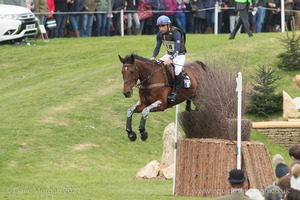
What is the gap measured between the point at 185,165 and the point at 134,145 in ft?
28.9

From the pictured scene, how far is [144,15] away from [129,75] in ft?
76.7

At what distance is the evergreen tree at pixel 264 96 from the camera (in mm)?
37688

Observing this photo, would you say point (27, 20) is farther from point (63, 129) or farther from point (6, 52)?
point (63, 129)

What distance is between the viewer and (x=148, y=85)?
87.0ft

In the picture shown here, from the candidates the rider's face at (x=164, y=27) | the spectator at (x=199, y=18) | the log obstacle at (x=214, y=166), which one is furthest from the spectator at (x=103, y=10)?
the log obstacle at (x=214, y=166)

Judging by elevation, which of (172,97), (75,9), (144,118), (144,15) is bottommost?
(144,15)

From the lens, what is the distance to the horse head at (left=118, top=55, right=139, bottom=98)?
25688mm

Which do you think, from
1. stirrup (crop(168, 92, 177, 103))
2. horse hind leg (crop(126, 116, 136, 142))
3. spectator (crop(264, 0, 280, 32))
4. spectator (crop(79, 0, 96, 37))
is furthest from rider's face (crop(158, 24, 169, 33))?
spectator (crop(264, 0, 280, 32))

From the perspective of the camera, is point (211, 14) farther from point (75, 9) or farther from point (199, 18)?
point (75, 9)

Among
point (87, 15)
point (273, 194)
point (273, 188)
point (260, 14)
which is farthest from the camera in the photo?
point (260, 14)

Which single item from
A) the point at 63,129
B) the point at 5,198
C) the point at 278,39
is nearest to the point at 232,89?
the point at 5,198

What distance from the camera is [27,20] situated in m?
45.0

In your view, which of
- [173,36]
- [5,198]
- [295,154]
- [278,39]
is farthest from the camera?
[278,39]

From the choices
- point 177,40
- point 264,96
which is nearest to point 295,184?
point 177,40
